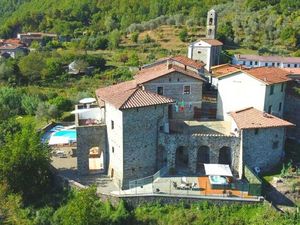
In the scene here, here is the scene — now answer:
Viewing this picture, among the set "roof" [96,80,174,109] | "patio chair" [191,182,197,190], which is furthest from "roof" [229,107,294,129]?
"roof" [96,80,174,109]

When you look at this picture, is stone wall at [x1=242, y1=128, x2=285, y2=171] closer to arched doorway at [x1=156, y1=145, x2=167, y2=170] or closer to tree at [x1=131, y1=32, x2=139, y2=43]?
arched doorway at [x1=156, y1=145, x2=167, y2=170]

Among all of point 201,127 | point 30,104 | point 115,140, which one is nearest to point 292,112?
point 201,127

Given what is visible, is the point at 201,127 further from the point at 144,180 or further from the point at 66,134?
the point at 66,134

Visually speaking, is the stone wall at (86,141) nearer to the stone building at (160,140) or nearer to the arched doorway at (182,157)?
the stone building at (160,140)

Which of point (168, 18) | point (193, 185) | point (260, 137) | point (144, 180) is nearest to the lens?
point (193, 185)

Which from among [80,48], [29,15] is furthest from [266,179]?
[29,15]

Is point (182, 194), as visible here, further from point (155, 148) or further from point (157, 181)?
point (155, 148)

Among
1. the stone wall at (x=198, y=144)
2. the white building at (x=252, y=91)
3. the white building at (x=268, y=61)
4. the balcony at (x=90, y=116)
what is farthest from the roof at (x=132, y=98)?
the white building at (x=268, y=61)
